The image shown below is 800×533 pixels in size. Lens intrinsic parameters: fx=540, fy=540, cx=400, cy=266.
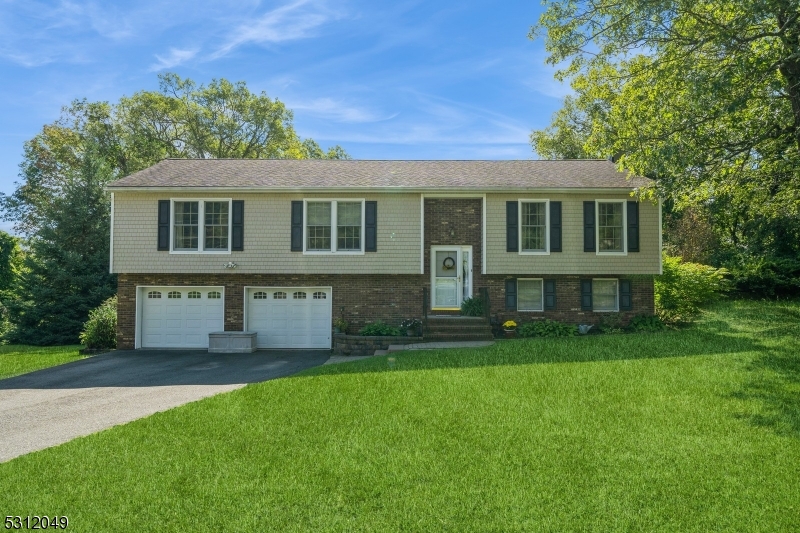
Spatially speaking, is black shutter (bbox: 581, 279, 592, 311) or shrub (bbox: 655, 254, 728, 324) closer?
black shutter (bbox: 581, 279, 592, 311)

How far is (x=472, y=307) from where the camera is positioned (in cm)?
1605

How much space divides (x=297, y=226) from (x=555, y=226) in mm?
7764

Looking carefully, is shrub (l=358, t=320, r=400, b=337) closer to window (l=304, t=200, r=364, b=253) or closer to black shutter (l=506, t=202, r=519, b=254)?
window (l=304, t=200, r=364, b=253)

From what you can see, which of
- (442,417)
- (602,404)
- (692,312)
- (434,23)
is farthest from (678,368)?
(434,23)

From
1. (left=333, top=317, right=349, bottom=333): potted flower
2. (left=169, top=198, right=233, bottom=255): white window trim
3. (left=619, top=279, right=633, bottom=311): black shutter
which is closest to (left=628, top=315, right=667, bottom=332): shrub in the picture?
(left=619, top=279, right=633, bottom=311): black shutter

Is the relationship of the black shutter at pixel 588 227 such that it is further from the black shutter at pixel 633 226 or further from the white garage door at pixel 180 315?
the white garage door at pixel 180 315

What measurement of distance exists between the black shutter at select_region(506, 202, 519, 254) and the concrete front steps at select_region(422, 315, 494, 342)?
94.2 inches

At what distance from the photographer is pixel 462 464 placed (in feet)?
18.3

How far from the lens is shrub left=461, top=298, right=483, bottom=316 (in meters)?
16.0

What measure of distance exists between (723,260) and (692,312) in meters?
6.33

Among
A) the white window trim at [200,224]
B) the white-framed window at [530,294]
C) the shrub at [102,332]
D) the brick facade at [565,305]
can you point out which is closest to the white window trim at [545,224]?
the brick facade at [565,305]

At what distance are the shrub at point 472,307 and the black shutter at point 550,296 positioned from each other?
2039 millimetres

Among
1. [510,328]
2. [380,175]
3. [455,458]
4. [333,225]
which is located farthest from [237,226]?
[455,458]

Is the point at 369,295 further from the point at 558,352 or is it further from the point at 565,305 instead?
the point at 558,352
